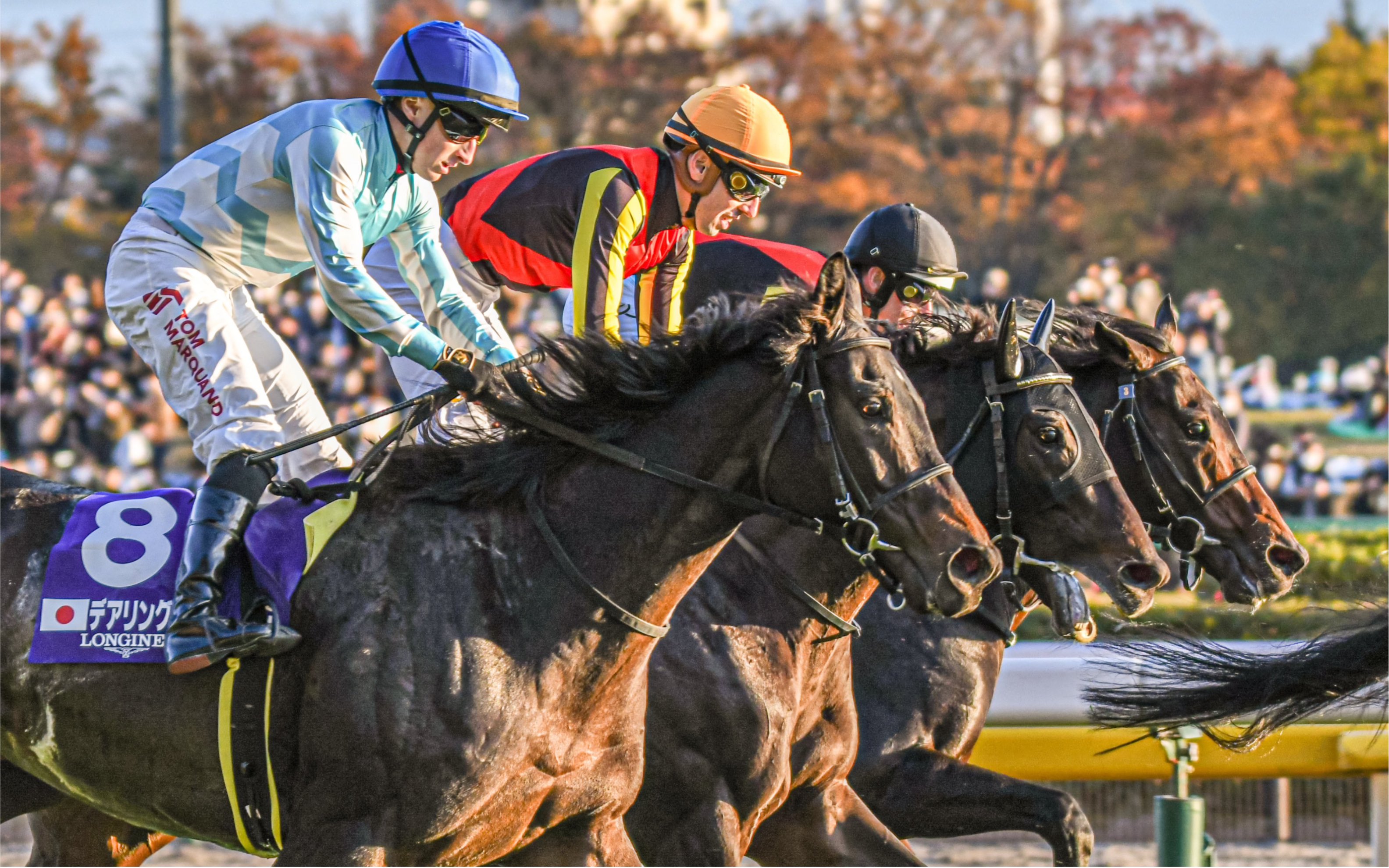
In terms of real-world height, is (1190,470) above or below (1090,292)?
below

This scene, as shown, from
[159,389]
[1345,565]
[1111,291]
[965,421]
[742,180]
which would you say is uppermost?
[1111,291]

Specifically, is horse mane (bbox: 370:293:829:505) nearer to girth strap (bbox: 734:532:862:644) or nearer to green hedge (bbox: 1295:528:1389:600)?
girth strap (bbox: 734:532:862:644)

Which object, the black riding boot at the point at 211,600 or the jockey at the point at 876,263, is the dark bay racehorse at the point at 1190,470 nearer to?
the jockey at the point at 876,263

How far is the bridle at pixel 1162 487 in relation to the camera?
14.8 ft

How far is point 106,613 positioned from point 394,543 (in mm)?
613

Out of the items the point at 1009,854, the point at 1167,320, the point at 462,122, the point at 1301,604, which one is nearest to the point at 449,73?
the point at 462,122

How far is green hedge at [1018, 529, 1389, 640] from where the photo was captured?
4352 millimetres

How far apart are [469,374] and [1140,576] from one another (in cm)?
165

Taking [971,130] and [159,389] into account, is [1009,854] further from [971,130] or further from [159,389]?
[971,130]

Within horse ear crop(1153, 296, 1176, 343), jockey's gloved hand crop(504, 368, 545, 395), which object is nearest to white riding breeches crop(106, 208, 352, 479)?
jockey's gloved hand crop(504, 368, 545, 395)

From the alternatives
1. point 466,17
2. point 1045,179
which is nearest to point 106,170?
point 466,17

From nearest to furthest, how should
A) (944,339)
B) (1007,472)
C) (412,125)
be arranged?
1. (412,125)
2. (1007,472)
3. (944,339)

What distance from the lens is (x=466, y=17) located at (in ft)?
75.2

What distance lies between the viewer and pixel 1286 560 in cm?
453
